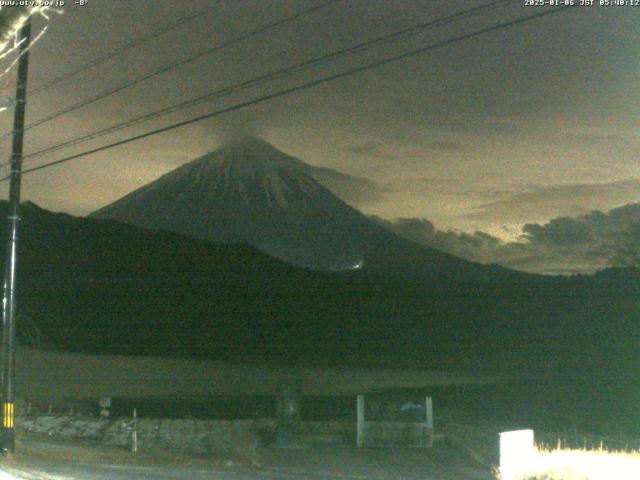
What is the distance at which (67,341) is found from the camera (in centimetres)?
9088

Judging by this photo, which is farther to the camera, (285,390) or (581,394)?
(581,394)

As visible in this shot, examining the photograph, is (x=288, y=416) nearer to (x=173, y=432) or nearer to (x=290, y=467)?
(x=290, y=467)

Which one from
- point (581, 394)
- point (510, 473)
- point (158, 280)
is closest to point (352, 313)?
Answer: point (158, 280)

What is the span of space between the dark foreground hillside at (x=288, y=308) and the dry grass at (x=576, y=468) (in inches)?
2706

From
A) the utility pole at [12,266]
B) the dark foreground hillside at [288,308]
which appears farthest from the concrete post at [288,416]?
the dark foreground hillside at [288,308]

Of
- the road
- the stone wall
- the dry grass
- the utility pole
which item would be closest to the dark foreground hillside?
the stone wall

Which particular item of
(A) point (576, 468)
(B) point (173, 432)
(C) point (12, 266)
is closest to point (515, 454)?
(A) point (576, 468)

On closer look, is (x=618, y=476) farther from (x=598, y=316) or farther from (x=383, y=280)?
(x=383, y=280)

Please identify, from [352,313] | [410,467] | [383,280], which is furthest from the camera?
[383,280]

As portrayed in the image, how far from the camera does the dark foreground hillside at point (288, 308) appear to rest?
99.9 meters

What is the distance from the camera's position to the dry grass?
37.9ft

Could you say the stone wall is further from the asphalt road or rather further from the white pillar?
the white pillar

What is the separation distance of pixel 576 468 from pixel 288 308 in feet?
405

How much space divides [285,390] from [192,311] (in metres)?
103
